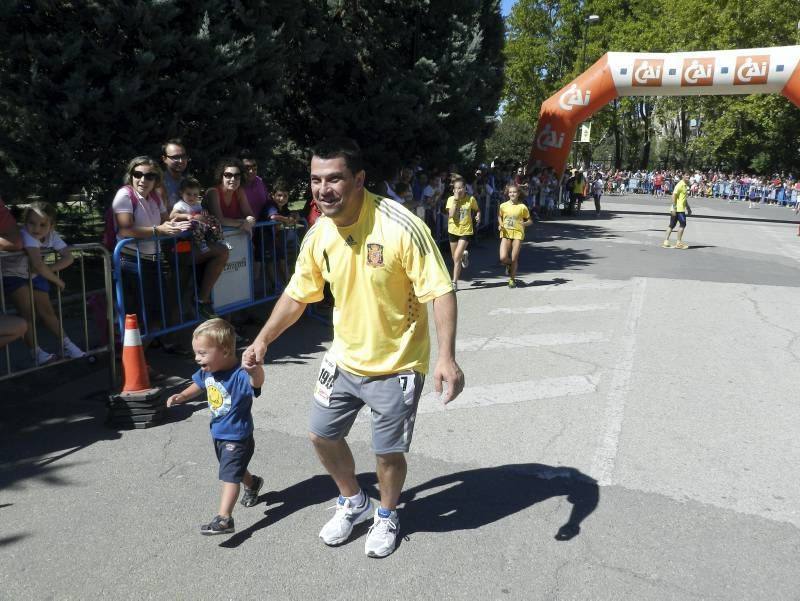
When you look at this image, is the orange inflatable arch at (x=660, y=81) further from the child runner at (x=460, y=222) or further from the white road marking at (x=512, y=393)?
the white road marking at (x=512, y=393)

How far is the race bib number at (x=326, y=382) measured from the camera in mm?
3385

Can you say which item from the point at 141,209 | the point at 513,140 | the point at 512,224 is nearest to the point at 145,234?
the point at 141,209

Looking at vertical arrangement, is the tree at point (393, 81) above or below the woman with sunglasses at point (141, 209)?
above

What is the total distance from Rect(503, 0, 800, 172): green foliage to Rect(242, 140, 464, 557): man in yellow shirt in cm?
4266

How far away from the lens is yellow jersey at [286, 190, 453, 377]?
313cm

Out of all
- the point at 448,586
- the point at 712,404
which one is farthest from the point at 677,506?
the point at 712,404

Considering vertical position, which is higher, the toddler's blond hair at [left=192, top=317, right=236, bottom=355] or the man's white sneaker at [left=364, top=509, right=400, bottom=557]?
the toddler's blond hair at [left=192, top=317, right=236, bottom=355]

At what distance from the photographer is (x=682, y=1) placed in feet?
148

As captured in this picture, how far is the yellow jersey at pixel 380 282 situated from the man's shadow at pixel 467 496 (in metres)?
0.99

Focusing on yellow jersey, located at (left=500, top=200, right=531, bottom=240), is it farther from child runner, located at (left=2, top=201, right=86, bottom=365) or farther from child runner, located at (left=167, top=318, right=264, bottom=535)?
child runner, located at (left=167, top=318, right=264, bottom=535)

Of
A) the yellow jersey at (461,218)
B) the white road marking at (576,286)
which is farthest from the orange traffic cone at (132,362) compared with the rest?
the white road marking at (576,286)

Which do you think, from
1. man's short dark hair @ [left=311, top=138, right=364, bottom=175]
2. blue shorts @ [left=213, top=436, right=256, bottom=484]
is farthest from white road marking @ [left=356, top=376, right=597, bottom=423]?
man's short dark hair @ [left=311, top=138, right=364, bottom=175]

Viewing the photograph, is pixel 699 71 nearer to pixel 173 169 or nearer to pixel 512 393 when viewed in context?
pixel 512 393

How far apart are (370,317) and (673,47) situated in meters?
48.0
